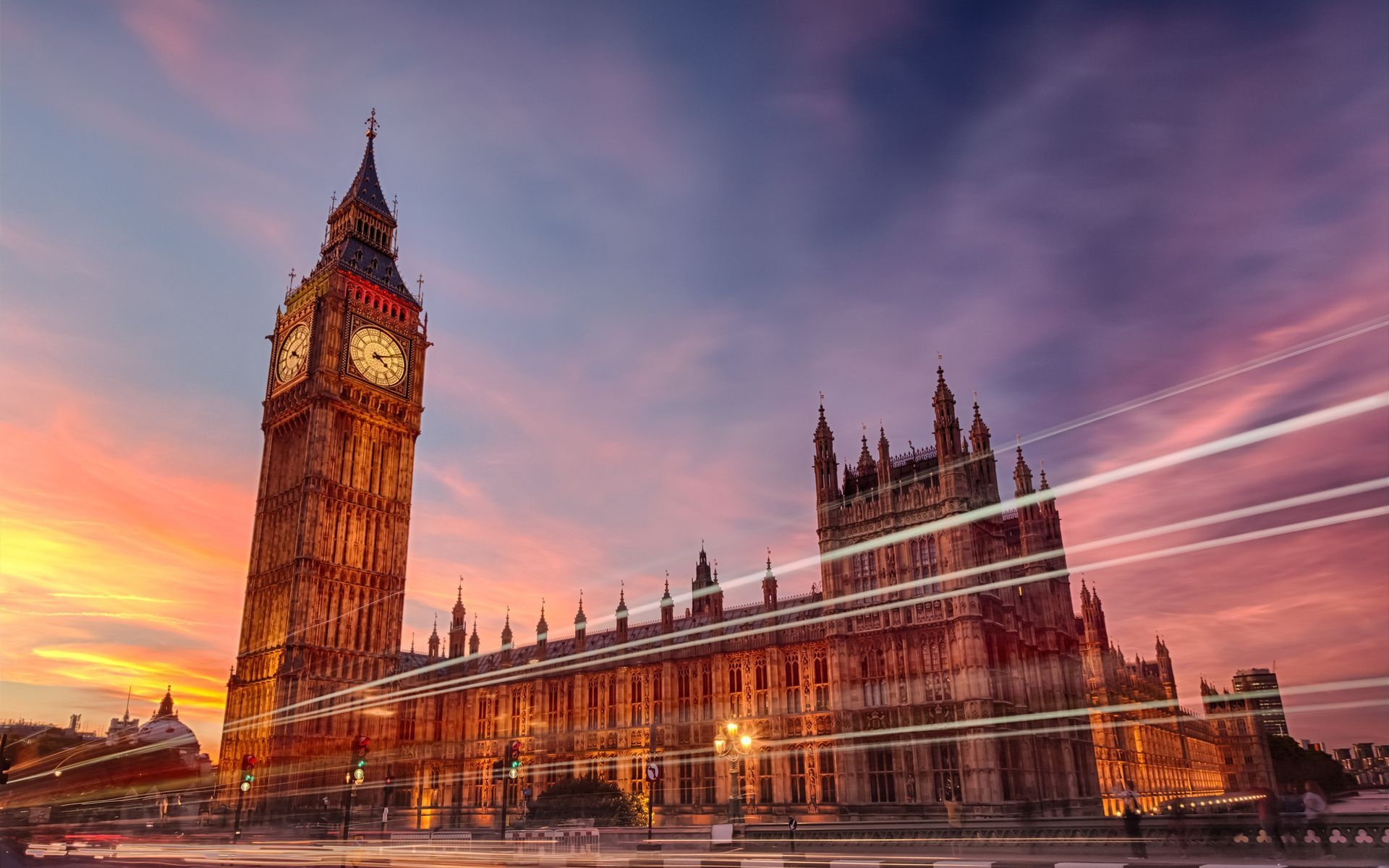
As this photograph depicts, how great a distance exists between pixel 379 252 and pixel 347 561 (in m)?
32.9

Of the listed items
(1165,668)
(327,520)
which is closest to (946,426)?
(327,520)

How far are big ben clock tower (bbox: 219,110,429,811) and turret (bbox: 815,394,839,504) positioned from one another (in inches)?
1664

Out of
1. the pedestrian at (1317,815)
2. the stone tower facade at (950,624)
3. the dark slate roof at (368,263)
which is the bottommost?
the pedestrian at (1317,815)

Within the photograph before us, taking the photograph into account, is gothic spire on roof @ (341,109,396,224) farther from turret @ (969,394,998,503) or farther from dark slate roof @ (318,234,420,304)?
turret @ (969,394,998,503)

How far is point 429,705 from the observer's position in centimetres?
7538

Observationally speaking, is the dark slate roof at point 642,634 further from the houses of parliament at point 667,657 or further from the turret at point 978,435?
the turret at point 978,435

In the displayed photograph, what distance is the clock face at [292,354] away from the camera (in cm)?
7969

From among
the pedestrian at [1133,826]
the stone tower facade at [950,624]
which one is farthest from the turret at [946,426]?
the pedestrian at [1133,826]

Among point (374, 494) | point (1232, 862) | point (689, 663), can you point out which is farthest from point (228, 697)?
point (1232, 862)

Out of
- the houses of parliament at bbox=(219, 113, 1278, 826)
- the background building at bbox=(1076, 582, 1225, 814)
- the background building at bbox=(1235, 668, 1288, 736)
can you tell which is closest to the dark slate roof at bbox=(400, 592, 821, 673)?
the houses of parliament at bbox=(219, 113, 1278, 826)

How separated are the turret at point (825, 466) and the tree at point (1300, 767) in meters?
103

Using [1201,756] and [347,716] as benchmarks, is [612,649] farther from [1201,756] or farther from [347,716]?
[1201,756]

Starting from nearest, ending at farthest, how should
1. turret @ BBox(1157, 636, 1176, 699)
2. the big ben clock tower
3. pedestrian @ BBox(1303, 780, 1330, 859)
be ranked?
pedestrian @ BBox(1303, 780, 1330, 859), the big ben clock tower, turret @ BBox(1157, 636, 1176, 699)

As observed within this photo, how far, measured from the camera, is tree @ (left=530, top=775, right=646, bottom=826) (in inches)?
1992
